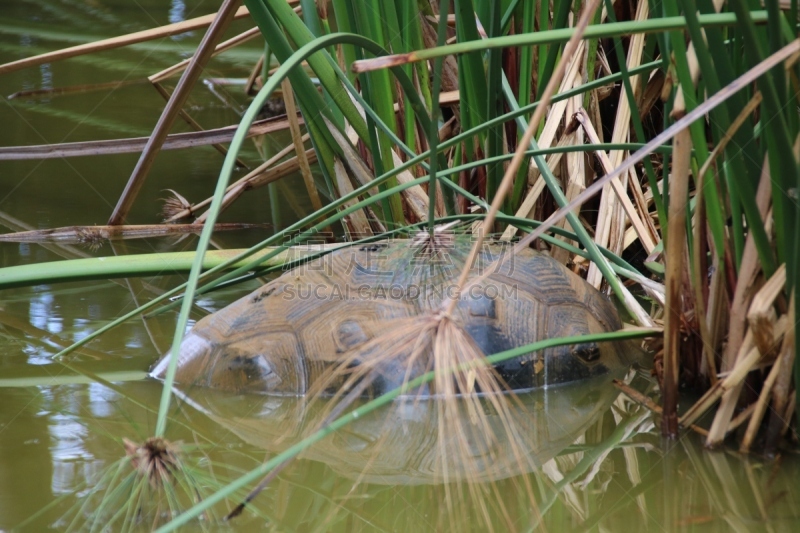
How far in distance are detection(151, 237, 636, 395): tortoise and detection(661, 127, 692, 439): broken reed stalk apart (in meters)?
0.36

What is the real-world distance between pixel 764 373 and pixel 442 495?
0.56 metres

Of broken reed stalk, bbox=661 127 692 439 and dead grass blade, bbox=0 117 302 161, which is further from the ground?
dead grass blade, bbox=0 117 302 161

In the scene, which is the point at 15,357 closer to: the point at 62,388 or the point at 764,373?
the point at 62,388

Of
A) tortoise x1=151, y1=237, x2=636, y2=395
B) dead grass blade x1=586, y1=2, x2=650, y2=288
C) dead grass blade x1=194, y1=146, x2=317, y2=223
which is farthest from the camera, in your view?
dead grass blade x1=194, y1=146, x2=317, y2=223

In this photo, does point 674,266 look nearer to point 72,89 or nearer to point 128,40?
point 128,40

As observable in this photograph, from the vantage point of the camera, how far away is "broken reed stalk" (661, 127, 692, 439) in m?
1.10

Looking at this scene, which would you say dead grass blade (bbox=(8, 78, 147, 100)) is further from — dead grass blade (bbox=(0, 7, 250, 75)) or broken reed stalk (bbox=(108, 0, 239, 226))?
broken reed stalk (bbox=(108, 0, 239, 226))

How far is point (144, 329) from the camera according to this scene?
188 centimetres

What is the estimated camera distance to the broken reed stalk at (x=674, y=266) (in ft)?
3.61

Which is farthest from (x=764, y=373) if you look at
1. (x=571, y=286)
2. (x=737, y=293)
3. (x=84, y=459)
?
(x=84, y=459)

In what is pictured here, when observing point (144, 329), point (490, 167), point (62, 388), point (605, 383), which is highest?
point (490, 167)

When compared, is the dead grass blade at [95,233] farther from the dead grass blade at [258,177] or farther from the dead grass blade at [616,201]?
the dead grass blade at [616,201]

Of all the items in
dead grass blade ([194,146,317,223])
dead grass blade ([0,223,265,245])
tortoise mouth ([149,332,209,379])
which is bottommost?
tortoise mouth ([149,332,209,379])

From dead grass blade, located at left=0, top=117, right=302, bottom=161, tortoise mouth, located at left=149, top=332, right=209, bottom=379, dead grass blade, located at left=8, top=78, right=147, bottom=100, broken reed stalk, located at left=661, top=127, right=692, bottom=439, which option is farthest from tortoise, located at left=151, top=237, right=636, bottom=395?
dead grass blade, located at left=8, top=78, right=147, bottom=100
